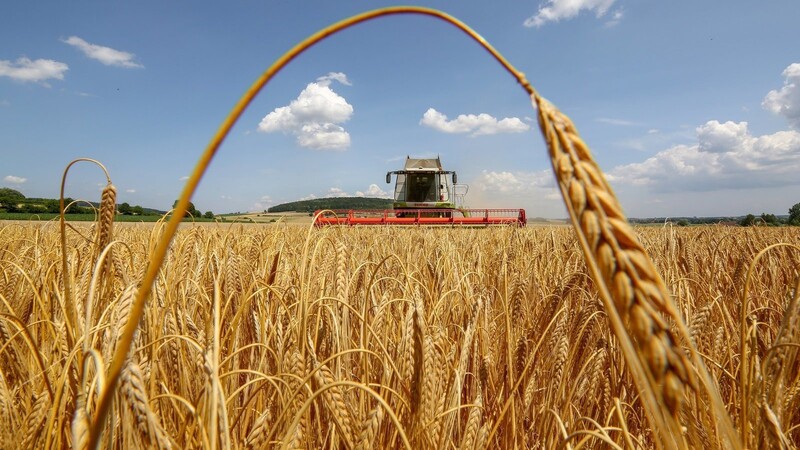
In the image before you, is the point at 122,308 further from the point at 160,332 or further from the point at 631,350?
the point at 631,350

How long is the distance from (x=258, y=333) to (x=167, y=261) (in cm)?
89

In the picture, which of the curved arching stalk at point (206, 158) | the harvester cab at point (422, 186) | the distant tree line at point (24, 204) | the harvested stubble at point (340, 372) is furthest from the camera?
the distant tree line at point (24, 204)

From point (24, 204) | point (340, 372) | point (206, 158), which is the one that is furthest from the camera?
point (24, 204)

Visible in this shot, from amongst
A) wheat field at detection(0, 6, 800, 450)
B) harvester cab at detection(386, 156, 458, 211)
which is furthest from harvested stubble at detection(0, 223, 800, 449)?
harvester cab at detection(386, 156, 458, 211)

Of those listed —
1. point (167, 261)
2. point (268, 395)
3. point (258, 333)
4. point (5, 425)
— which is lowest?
point (268, 395)

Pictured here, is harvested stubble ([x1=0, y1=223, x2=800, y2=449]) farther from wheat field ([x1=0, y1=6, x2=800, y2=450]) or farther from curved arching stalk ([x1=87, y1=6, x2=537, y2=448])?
curved arching stalk ([x1=87, y1=6, x2=537, y2=448])

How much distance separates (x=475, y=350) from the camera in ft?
5.19

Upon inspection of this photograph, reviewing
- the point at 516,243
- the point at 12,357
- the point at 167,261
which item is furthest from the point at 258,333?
the point at 516,243

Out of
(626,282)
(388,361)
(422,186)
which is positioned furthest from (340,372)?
(422,186)

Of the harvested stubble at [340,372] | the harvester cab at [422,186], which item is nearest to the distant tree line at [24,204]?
the harvester cab at [422,186]

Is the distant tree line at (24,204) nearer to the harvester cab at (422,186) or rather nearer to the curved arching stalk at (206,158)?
the harvester cab at (422,186)

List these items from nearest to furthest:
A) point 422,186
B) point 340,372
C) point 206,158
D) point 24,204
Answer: point 206,158
point 340,372
point 422,186
point 24,204

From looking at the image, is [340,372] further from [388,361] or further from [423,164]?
[423,164]

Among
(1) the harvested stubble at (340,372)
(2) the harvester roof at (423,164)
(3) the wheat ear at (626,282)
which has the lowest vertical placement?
(1) the harvested stubble at (340,372)
